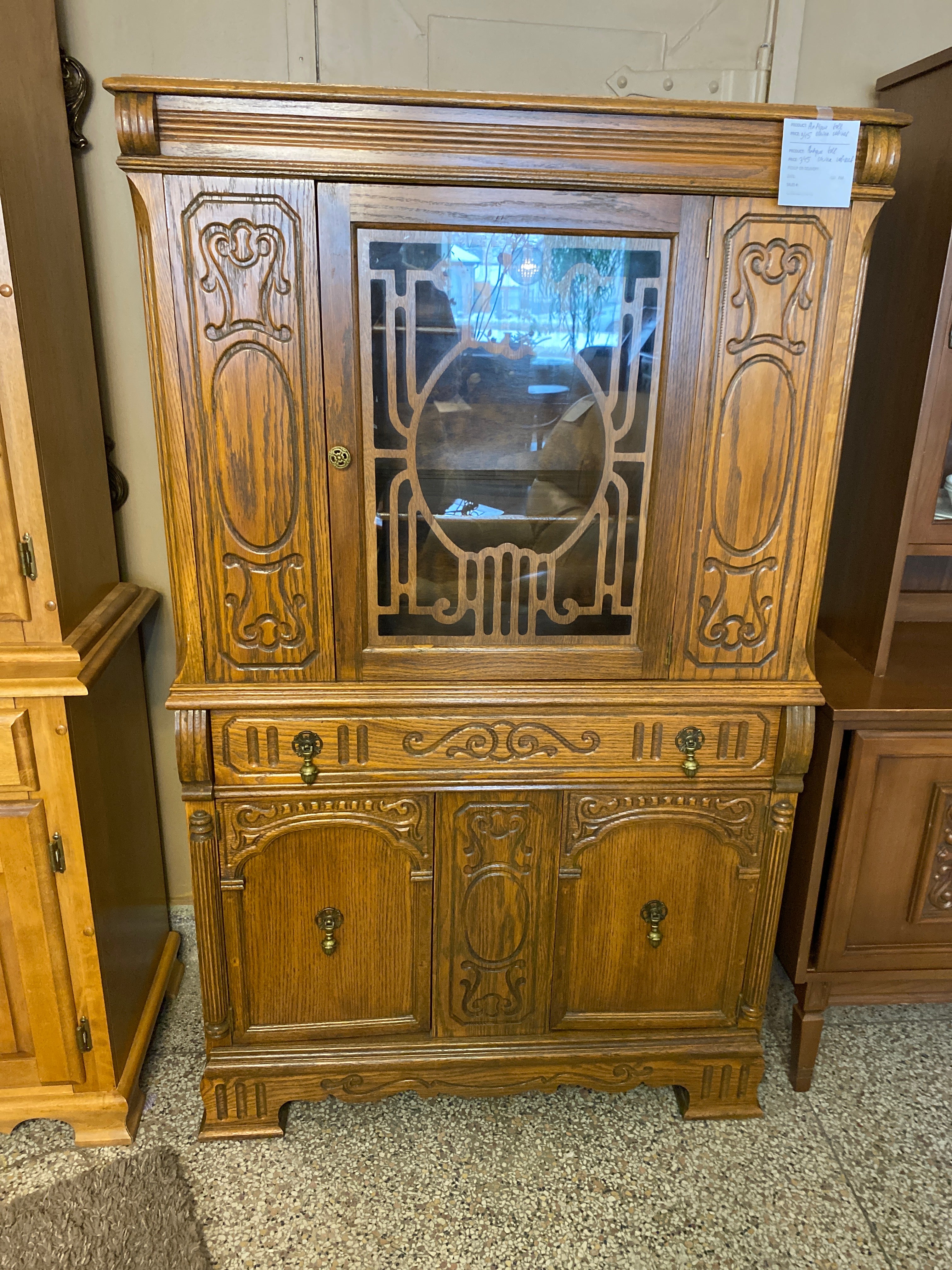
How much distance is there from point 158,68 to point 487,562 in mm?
1195

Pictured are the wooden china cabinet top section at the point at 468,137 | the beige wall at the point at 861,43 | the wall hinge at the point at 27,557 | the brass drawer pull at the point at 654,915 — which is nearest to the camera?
the wooden china cabinet top section at the point at 468,137

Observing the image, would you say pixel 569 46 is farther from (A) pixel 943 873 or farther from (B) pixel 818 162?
(A) pixel 943 873

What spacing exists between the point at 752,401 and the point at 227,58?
123cm

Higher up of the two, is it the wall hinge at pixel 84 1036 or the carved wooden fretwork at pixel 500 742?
the carved wooden fretwork at pixel 500 742

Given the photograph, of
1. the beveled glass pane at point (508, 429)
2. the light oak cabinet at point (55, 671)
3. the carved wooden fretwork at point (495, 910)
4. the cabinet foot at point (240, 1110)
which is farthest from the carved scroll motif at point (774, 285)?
the cabinet foot at point (240, 1110)

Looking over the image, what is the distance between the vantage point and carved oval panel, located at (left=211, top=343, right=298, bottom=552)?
1267 mm

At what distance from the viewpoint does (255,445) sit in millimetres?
1297

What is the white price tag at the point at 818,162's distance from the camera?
1.23 meters

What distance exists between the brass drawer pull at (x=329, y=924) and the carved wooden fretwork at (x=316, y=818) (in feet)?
0.57

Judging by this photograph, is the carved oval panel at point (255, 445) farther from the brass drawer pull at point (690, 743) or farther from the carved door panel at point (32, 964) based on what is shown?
the brass drawer pull at point (690, 743)

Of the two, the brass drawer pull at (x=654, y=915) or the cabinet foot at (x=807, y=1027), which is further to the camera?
the cabinet foot at (x=807, y=1027)

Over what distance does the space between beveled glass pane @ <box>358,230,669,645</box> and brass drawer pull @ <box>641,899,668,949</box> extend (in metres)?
0.53

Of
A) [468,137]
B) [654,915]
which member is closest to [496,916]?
[654,915]

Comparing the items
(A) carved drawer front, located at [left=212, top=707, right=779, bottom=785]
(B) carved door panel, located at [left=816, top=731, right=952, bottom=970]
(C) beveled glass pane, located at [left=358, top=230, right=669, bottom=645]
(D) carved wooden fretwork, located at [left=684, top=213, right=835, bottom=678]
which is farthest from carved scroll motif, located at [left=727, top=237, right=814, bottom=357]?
(B) carved door panel, located at [left=816, top=731, right=952, bottom=970]
